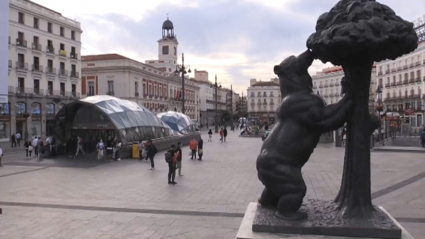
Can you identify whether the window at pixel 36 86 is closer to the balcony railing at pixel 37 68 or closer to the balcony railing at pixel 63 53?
the balcony railing at pixel 37 68

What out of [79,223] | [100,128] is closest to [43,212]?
[79,223]

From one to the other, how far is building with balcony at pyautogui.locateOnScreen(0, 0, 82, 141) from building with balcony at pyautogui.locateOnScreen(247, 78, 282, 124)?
182ft

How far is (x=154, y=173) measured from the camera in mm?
14578

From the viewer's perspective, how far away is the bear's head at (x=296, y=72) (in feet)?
16.0

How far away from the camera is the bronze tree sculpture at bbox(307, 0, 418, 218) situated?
13.4ft

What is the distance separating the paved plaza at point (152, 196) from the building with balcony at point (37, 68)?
22015 mm

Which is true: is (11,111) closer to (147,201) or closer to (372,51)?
(147,201)

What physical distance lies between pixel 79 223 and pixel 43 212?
146cm

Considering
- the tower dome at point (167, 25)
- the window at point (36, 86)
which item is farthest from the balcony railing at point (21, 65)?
the tower dome at point (167, 25)

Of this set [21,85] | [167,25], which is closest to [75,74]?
[21,85]

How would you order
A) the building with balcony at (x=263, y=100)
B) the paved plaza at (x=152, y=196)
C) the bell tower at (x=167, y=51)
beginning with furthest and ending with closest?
the building with balcony at (x=263, y=100)
the bell tower at (x=167, y=51)
the paved plaza at (x=152, y=196)

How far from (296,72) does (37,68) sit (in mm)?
40209

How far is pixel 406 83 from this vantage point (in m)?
51.1

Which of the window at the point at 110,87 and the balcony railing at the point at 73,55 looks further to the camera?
the window at the point at 110,87
